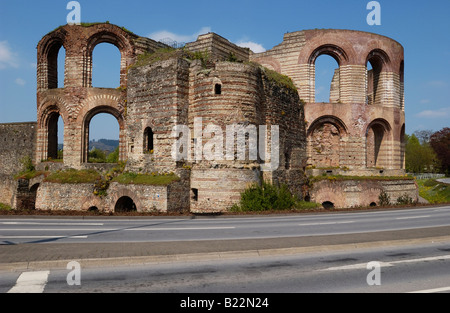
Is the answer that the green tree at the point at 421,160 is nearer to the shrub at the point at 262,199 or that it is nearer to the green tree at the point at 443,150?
the green tree at the point at 443,150

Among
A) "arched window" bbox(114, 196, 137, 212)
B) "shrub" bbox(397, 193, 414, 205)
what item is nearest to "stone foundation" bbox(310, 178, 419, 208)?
"shrub" bbox(397, 193, 414, 205)

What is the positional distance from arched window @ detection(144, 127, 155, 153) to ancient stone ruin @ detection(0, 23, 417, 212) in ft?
0.27

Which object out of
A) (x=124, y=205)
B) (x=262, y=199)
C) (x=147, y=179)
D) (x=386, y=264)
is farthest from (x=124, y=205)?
(x=386, y=264)

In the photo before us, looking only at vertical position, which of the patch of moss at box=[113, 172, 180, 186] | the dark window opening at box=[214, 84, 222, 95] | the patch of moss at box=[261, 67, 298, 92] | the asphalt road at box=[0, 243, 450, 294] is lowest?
the asphalt road at box=[0, 243, 450, 294]

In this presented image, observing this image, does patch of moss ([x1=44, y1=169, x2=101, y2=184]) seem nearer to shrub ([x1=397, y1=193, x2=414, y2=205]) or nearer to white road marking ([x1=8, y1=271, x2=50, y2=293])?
white road marking ([x1=8, y1=271, x2=50, y2=293])

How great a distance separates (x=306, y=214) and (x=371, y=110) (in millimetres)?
13649

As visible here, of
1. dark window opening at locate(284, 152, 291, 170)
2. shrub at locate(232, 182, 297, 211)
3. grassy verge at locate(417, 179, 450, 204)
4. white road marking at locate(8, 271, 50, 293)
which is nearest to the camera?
white road marking at locate(8, 271, 50, 293)

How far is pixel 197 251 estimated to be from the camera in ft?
25.8

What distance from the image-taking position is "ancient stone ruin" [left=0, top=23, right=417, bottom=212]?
18594 millimetres

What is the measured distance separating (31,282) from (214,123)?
13.3 m

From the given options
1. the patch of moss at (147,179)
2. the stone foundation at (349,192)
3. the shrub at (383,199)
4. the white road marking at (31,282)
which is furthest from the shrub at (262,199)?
the white road marking at (31,282)

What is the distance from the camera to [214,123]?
18.5 metres
